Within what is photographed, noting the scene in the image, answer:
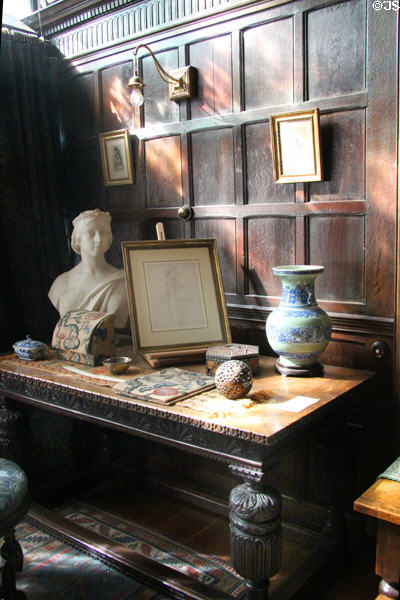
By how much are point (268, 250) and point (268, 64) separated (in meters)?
0.84

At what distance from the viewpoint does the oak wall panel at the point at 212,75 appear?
2.70 m

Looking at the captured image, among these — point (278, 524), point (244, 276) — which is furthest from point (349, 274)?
point (278, 524)

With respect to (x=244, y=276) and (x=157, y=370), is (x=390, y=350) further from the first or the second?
(x=157, y=370)

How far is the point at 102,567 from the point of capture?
255 cm

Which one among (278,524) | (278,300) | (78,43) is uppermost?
(78,43)

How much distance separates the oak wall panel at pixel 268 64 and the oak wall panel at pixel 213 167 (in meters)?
0.22

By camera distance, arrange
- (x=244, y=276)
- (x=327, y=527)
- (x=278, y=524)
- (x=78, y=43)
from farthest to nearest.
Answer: (x=78, y=43)
(x=244, y=276)
(x=327, y=527)
(x=278, y=524)

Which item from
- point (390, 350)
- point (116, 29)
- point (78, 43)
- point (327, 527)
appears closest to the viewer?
point (390, 350)

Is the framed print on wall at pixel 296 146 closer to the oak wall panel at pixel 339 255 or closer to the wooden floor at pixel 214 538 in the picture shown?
the oak wall panel at pixel 339 255

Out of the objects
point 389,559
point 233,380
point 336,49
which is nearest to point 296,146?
point 336,49

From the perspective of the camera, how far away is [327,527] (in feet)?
8.27

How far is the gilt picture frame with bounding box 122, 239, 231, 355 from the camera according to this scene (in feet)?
8.43

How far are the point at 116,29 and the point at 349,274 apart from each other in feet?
6.23

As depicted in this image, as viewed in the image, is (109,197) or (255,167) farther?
(109,197)
